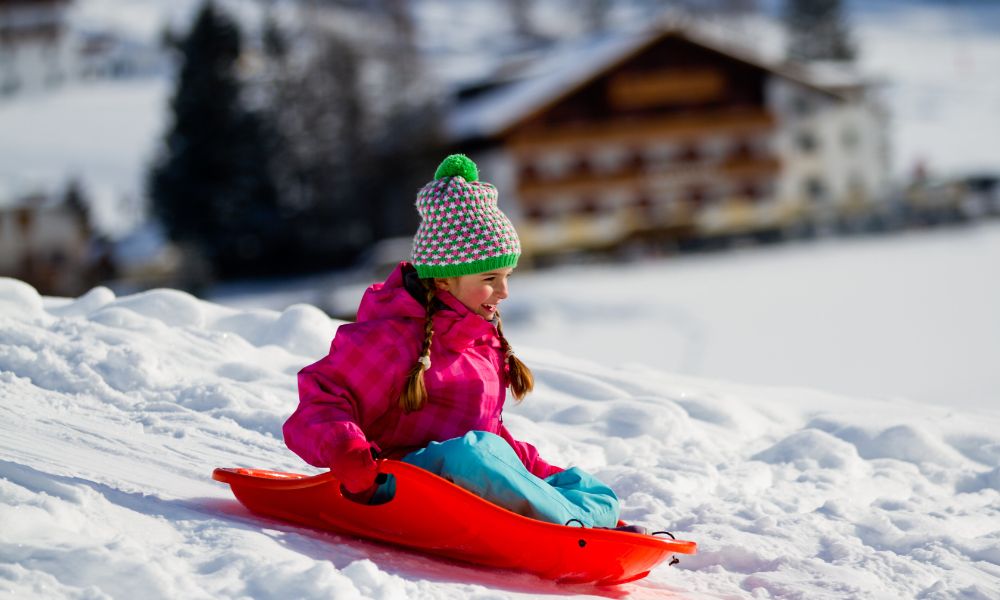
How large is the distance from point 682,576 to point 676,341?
53.5ft

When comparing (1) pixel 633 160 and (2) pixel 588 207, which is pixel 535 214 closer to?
(2) pixel 588 207

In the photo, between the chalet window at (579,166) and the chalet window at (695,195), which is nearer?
the chalet window at (579,166)

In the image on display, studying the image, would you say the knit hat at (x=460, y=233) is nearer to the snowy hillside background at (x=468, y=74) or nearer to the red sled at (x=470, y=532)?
the red sled at (x=470, y=532)

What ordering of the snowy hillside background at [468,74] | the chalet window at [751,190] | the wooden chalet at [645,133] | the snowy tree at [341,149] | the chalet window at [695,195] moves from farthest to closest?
1. the snowy hillside background at [468,74]
2. the chalet window at [751,190]
3. the chalet window at [695,195]
4. the snowy tree at [341,149]
5. the wooden chalet at [645,133]

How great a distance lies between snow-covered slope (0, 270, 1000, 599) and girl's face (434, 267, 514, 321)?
0.77 meters

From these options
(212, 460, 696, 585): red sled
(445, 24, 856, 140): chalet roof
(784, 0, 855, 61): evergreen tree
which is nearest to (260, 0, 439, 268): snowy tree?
(445, 24, 856, 140): chalet roof

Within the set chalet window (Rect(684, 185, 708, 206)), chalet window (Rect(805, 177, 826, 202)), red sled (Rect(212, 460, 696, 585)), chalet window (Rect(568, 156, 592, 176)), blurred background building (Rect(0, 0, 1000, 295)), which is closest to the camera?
red sled (Rect(212, 460, 696, 585))

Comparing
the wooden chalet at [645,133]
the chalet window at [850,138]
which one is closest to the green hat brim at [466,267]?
the wooden chalet at [645,133]

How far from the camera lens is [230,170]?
1377 inches

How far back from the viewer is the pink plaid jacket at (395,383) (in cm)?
333

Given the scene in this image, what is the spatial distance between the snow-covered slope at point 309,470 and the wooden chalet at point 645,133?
2860 centimetres

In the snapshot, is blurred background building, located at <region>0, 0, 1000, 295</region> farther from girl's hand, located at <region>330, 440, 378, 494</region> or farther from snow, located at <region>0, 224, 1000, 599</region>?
girl's hand, located at <region>330, 440, 378, 494</region>

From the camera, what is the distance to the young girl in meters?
3.40

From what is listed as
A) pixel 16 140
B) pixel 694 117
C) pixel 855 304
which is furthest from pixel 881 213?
pixel 16 140
